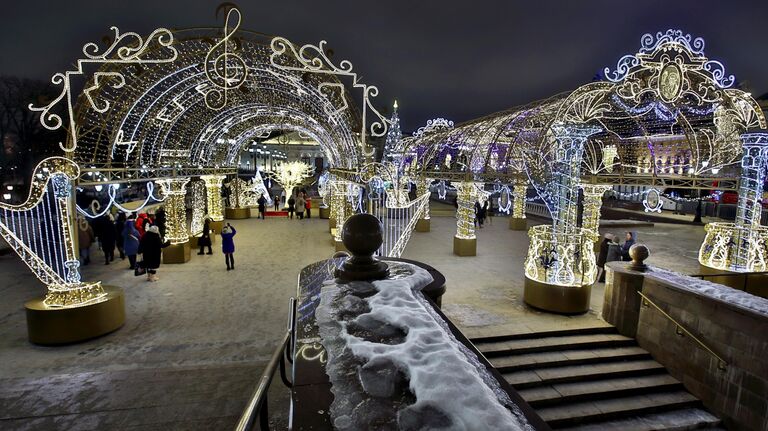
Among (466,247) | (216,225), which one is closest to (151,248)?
(216,225)

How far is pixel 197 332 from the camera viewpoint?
6746mm

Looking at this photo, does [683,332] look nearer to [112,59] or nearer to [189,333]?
[189,333]

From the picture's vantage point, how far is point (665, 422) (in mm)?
5211

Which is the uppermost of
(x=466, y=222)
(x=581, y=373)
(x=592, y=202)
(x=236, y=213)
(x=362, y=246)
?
(x=362, y=246)

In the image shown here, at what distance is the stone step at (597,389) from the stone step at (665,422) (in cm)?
33

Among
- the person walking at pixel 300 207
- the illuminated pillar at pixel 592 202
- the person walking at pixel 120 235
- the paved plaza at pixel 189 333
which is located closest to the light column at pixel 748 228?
the paved plaza at pixel 189 333

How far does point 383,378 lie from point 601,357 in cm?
534

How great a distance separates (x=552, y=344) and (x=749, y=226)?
637 cm

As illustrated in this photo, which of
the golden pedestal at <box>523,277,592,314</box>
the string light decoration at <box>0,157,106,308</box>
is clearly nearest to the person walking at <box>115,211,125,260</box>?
the string light decoration at <box>0,157,106,308</box>

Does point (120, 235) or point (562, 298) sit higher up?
point (120, 235)

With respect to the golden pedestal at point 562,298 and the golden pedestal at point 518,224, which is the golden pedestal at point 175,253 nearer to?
the golden pedestal at point 562,298

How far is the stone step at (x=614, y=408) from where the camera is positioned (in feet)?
16.7

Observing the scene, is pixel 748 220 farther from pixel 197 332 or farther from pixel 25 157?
pixel 25 157

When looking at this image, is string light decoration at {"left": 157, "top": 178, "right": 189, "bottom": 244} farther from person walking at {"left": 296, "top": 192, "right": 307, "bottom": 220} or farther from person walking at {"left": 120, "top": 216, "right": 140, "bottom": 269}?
person walking at {"left": 296, "top": 192, "right": 307, "bottom": 220}
